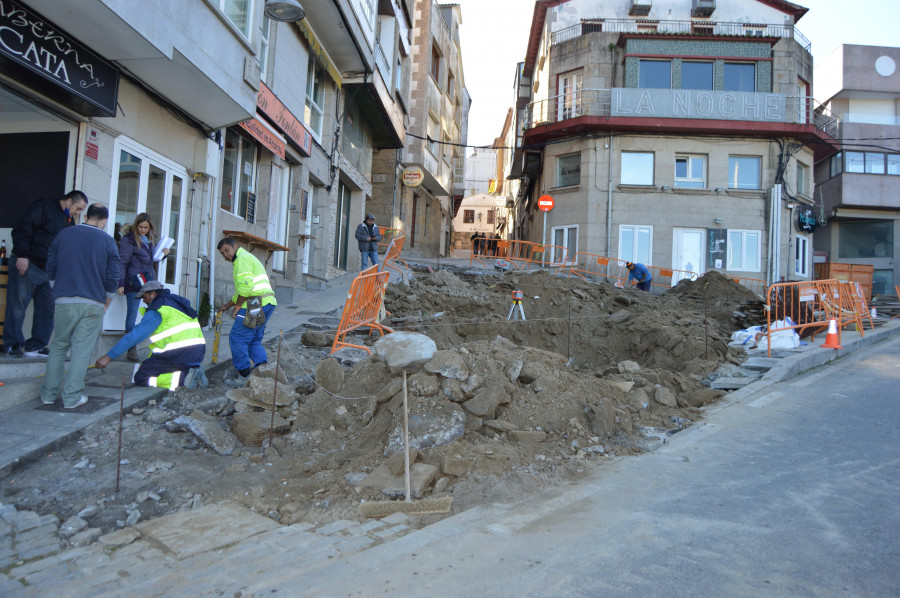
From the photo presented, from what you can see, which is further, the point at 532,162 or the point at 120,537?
the point at 532,162

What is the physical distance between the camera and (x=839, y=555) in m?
3.15

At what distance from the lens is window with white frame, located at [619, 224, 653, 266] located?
21547 mm

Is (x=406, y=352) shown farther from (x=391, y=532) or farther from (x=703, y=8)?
(x=703, y=8)

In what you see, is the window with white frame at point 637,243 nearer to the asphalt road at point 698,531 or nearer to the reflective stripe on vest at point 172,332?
the asphalt road at point 698,531

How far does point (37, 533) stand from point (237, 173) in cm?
863

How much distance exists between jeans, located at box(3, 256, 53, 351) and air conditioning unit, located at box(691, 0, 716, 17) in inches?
999

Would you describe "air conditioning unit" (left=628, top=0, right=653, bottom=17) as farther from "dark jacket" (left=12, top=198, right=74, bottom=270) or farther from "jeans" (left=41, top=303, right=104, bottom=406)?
"jeans" (left=41, top=303, right=104, bottom=406)

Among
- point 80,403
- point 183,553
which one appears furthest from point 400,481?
point 80,403

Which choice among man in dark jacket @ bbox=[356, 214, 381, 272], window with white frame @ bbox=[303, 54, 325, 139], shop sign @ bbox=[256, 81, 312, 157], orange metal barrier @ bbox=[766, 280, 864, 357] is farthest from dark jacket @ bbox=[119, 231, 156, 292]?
orange metal barrier @ bbox=[766, 280, 864, 357]

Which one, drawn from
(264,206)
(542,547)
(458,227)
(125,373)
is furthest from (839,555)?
(458,227)

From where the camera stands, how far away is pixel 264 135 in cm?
1042

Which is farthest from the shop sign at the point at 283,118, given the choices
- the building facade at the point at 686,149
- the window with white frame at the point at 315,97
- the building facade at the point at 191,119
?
the building facade at the point at 686,149

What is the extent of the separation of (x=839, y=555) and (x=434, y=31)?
27.5 meters

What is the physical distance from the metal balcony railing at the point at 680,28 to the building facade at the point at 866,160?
5543 mm
